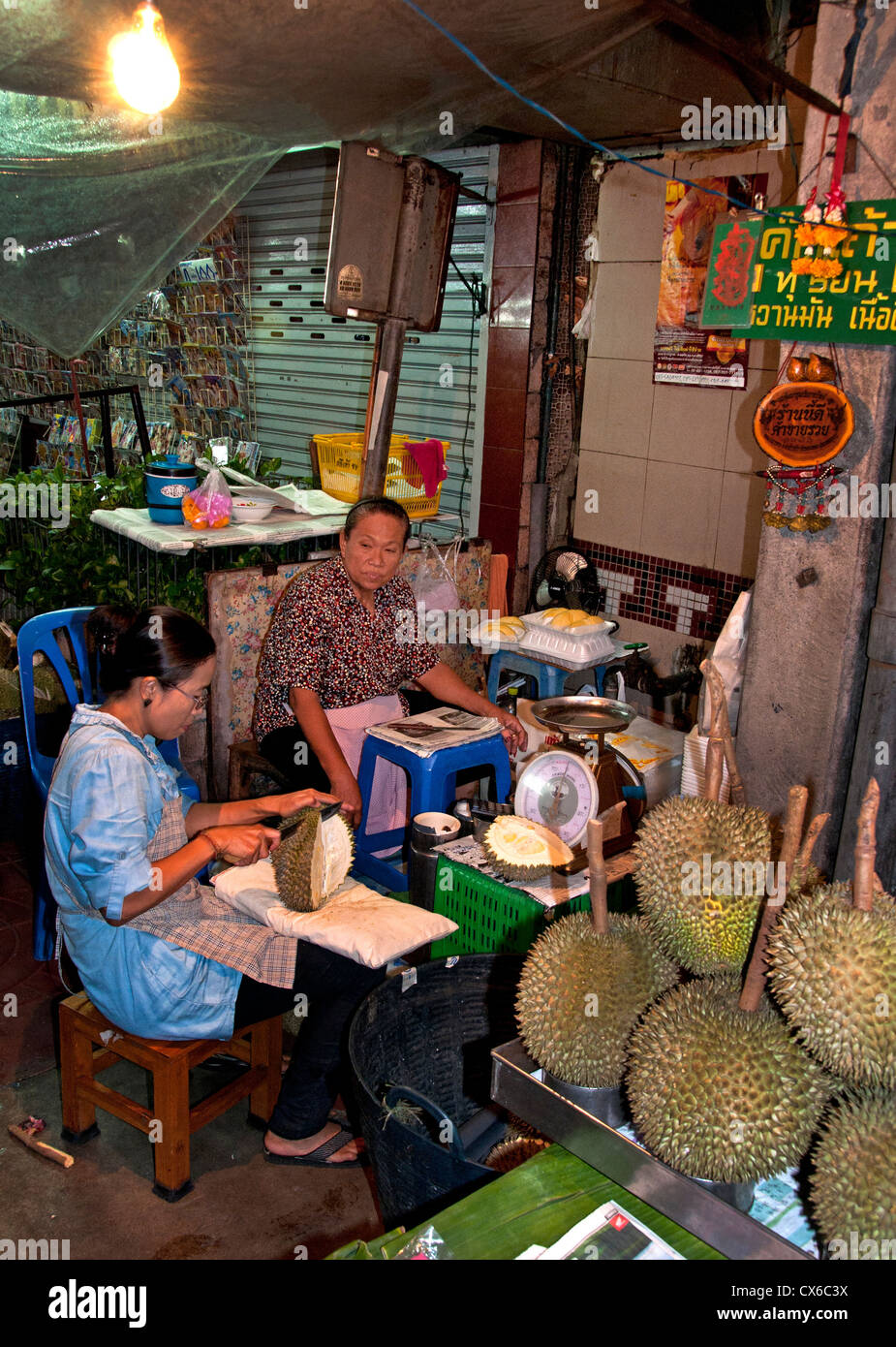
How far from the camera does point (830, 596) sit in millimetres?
2975

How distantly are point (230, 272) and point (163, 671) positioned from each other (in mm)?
7157

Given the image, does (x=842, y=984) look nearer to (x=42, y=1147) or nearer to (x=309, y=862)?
(x=309, y=862)

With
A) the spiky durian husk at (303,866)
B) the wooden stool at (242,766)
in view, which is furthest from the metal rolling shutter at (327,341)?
the spiky durian husk at (303,866)

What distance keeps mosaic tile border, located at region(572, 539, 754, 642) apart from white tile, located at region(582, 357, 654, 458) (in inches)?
23.4

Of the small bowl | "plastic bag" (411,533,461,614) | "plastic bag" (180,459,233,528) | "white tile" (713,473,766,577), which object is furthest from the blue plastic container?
"white tile" (713,473,766,577)

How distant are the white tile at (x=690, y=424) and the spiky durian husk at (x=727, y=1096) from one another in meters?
4.38

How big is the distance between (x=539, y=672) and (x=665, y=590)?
138cm

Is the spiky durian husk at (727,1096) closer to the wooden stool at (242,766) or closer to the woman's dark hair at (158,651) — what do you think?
the woman's dark hair at (158,651)

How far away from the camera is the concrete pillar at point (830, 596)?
2.71m

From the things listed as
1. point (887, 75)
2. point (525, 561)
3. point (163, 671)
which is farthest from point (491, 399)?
point (163, 671)

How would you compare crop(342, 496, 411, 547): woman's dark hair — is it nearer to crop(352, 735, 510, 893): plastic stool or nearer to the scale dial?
crop(352, 735, 510, 893): plastic stool

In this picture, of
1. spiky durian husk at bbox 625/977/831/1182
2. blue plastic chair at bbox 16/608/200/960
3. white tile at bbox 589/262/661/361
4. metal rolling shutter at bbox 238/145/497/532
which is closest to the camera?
spiky durian husk at bbox 625/977/831/1182

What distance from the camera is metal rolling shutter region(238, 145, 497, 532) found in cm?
627
